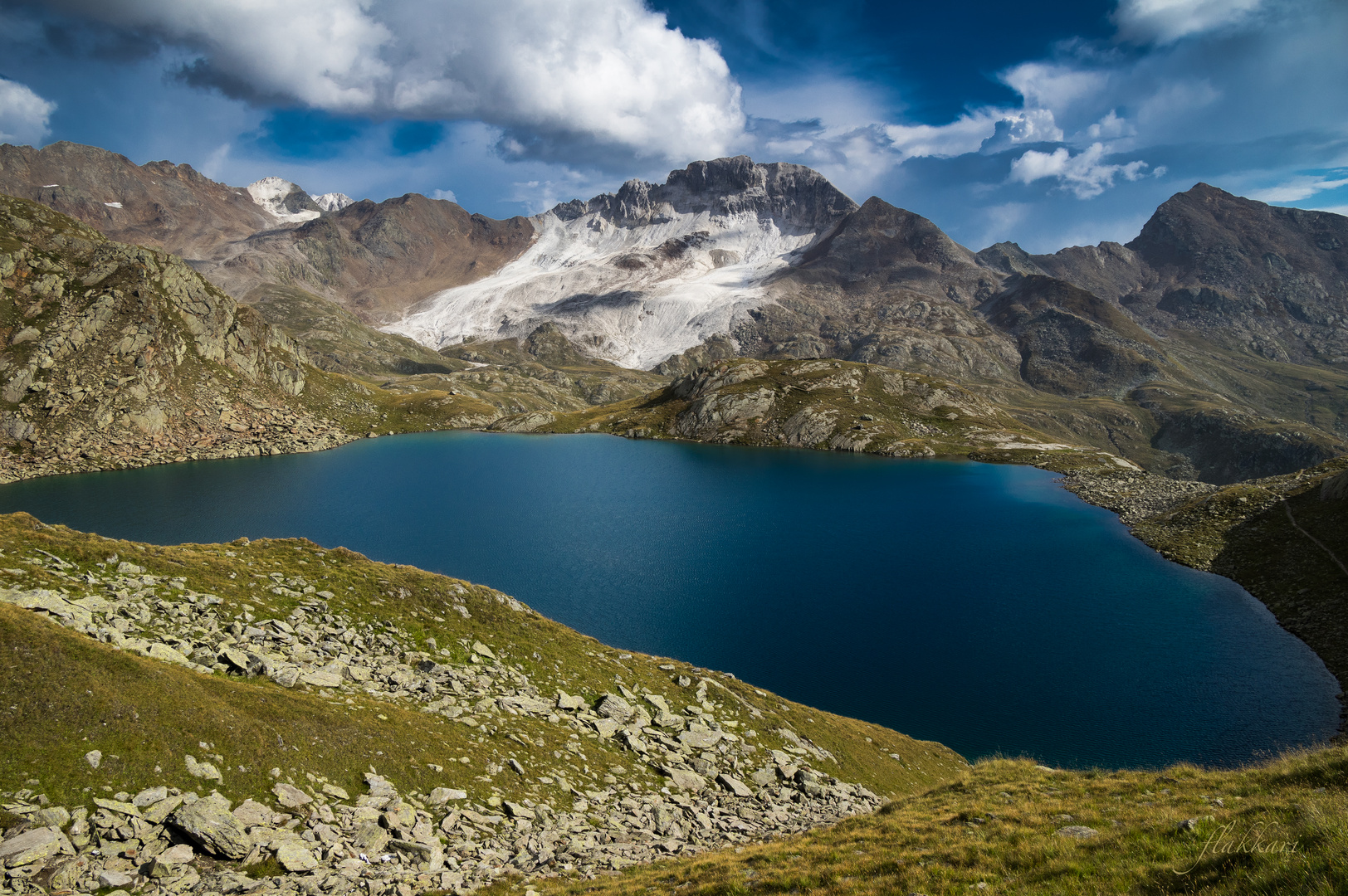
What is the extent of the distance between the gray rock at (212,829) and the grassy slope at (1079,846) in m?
6.75

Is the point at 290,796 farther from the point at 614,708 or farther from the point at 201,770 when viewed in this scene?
the point at 614,708

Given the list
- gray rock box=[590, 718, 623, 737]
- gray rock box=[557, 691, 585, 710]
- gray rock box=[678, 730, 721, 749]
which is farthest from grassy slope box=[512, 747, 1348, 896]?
gray rock box=[557, 691, 585, 710]

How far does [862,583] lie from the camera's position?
66.9 m

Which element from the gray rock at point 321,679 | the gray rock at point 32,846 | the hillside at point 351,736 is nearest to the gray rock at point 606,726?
the hillside at point 351,736

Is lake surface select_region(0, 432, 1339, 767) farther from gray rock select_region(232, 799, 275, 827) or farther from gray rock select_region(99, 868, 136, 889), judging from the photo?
gray rock select_region(99, 868, 136, 889)

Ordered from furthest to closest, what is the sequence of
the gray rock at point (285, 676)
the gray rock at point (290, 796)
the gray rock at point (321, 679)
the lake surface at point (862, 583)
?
the lake surface at point (862, 583), the gray rock at point (321, 679), the gray rock at point (285, 676), the gray rock at point (290, 796)

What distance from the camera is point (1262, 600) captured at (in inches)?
2426

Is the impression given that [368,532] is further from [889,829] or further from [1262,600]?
[1262,600]

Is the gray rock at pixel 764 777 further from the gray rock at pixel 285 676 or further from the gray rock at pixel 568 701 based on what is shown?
the gray rock at pixel 285 676

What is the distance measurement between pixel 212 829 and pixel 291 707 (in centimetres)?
553

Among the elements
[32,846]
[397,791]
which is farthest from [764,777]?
[32,846]

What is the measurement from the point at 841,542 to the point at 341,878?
254ft

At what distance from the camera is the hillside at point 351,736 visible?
14328mm

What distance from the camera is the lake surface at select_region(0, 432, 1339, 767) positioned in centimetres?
4266
